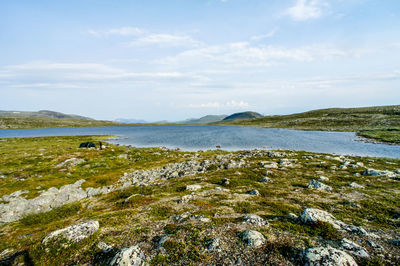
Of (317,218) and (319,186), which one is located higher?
(317,218)

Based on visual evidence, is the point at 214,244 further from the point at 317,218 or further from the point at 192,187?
the point at 192,187

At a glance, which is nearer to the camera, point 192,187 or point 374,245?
point 374,245

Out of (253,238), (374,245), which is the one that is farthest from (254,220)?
(374,245)

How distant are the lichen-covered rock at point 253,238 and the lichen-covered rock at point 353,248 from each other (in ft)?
13.9

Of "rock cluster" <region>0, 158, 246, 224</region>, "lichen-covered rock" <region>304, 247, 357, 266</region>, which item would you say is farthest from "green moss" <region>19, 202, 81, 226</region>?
"lichen-covered rock" <region>304, 247, 357, 266</region>

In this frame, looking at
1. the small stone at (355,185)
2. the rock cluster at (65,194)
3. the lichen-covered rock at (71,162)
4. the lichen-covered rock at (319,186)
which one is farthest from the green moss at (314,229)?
the lichen-covered rock at (71,162)

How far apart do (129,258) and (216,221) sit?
630 cm

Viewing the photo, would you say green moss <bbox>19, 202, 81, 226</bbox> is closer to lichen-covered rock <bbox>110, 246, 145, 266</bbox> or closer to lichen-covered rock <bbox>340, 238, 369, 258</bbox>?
lichen-covered rock <bbox>110, 246, 145, 266</bbox>

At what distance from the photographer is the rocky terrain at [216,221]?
9.52m

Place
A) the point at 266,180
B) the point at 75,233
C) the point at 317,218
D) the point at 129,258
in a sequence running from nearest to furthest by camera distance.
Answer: the point at 129,258 → the point at 75,233 → the point at 317,218 → the point at 266,180

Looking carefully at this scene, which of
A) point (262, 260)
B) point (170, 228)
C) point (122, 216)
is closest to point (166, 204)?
point (122, 216)

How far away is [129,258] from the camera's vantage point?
9320 mm

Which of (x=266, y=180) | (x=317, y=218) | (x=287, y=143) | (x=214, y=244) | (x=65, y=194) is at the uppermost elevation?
(x=317, y=218)

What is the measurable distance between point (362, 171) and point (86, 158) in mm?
57478
